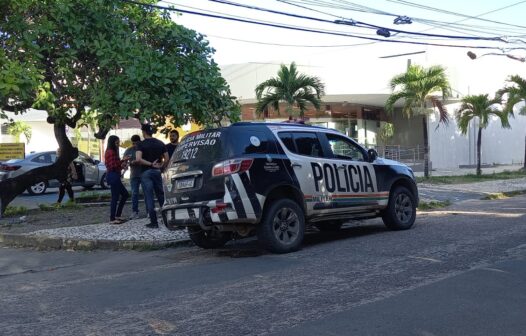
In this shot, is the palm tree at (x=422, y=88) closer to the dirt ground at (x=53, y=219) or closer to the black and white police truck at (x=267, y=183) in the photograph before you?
the dirt ground at (x=53, y=219)

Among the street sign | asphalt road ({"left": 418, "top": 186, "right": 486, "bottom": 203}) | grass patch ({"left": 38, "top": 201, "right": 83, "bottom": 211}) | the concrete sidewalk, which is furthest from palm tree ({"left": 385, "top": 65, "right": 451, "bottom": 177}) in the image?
the street sign

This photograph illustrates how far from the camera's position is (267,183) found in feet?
26.6

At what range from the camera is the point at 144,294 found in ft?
20.5

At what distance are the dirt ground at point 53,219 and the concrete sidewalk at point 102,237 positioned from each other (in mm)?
684

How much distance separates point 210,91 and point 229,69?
17608mm

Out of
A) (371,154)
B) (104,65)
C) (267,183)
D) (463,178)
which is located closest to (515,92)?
(463,178)

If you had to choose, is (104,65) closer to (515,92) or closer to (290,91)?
(290,91)

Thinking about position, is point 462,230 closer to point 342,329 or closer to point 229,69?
point 342,329

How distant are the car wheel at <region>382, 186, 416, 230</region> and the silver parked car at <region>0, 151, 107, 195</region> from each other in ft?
37.3

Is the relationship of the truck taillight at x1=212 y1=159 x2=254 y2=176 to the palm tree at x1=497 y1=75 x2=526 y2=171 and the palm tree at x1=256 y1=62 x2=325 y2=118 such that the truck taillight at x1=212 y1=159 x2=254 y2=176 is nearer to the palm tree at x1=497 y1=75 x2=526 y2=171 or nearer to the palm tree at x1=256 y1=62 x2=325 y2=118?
the palm tree at x1=256 y1=62 x2=325 y2=118

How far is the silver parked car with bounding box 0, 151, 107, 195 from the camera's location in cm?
1886

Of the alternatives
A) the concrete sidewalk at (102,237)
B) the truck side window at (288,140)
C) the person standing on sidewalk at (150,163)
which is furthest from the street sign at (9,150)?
the truck side window at (288,140)

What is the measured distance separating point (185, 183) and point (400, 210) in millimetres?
4159

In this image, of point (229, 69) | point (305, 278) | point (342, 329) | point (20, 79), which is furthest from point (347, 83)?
point (342, 329)
